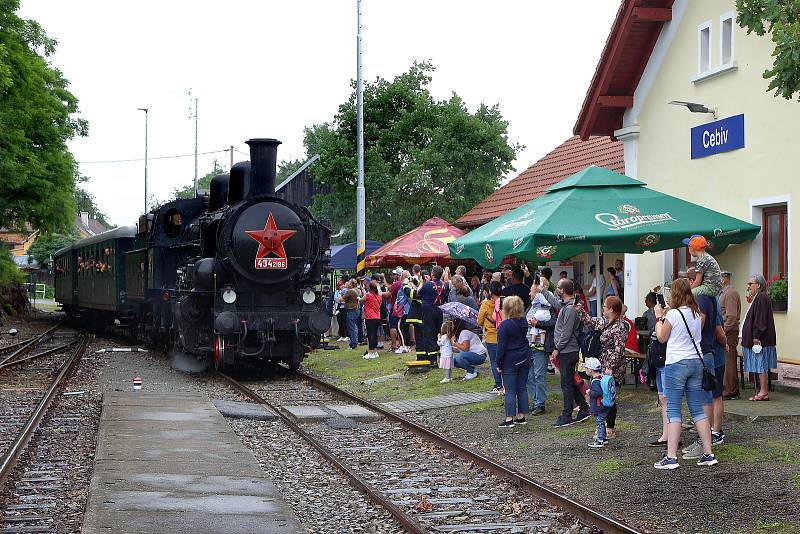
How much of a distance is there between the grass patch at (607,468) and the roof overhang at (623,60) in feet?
27.0

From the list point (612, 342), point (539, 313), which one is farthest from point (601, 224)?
point (612, 342)

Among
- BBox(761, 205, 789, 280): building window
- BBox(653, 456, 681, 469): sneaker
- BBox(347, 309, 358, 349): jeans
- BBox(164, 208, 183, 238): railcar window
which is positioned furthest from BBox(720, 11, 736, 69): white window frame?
BBox(164, 208, 183, 238): railcar window

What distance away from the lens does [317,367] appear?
20.4 m

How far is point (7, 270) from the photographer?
116 ft

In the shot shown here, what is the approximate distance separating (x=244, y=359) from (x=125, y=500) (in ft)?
38.2

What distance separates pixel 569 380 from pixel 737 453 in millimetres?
2645

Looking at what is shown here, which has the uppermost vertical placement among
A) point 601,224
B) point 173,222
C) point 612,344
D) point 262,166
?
point 262,166

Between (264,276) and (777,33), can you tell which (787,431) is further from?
(264,276)

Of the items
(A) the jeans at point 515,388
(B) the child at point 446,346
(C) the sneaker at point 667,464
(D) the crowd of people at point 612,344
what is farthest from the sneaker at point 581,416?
(B) the child at point 446,346

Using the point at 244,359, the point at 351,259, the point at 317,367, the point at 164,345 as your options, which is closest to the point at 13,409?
the point at 244,359

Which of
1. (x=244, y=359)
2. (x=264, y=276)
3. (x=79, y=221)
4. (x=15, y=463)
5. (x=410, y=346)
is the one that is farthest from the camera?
(x=79, y=221)

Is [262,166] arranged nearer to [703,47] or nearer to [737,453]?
[703,47]

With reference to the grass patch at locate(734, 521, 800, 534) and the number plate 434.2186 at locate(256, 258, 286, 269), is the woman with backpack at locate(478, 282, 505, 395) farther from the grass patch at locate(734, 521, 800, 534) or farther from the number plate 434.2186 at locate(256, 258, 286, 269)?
the grass patch at locate(734, 521, 800, 534)

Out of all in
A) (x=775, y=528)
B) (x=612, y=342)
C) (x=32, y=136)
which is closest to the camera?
(x=775, y=528)
